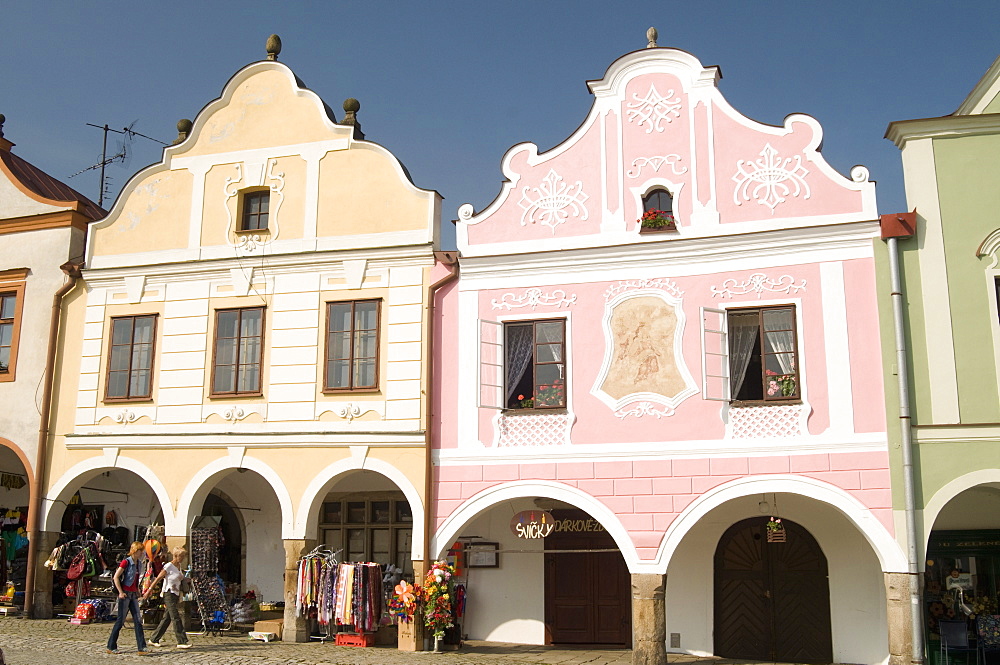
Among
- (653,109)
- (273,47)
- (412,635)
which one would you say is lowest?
(412,635)

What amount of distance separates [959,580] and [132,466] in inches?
521

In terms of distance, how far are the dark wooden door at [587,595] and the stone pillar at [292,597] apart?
3.90 m

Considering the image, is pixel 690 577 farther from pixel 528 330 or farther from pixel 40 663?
pixel 40 663

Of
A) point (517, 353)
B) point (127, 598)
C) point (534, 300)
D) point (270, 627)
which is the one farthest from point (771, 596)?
point (127, 598)

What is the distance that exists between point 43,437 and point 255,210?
207 inches

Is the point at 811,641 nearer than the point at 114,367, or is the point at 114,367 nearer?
the point at 811,641

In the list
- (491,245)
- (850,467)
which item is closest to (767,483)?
(850,467)

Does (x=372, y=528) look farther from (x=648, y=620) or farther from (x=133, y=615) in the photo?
(x=648, y=620)

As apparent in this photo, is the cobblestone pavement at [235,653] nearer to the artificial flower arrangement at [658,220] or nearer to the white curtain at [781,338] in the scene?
the white curtain at [781,338]

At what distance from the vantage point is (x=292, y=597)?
15930mm

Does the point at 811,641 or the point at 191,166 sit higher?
the point at 191,166

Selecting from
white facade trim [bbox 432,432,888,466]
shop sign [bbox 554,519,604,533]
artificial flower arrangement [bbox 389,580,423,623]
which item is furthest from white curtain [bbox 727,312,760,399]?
artificial flower arrangement [bbox 389,580,423,623]

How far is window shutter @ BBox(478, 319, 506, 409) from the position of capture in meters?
15.7

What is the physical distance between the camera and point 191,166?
18.0 meters
